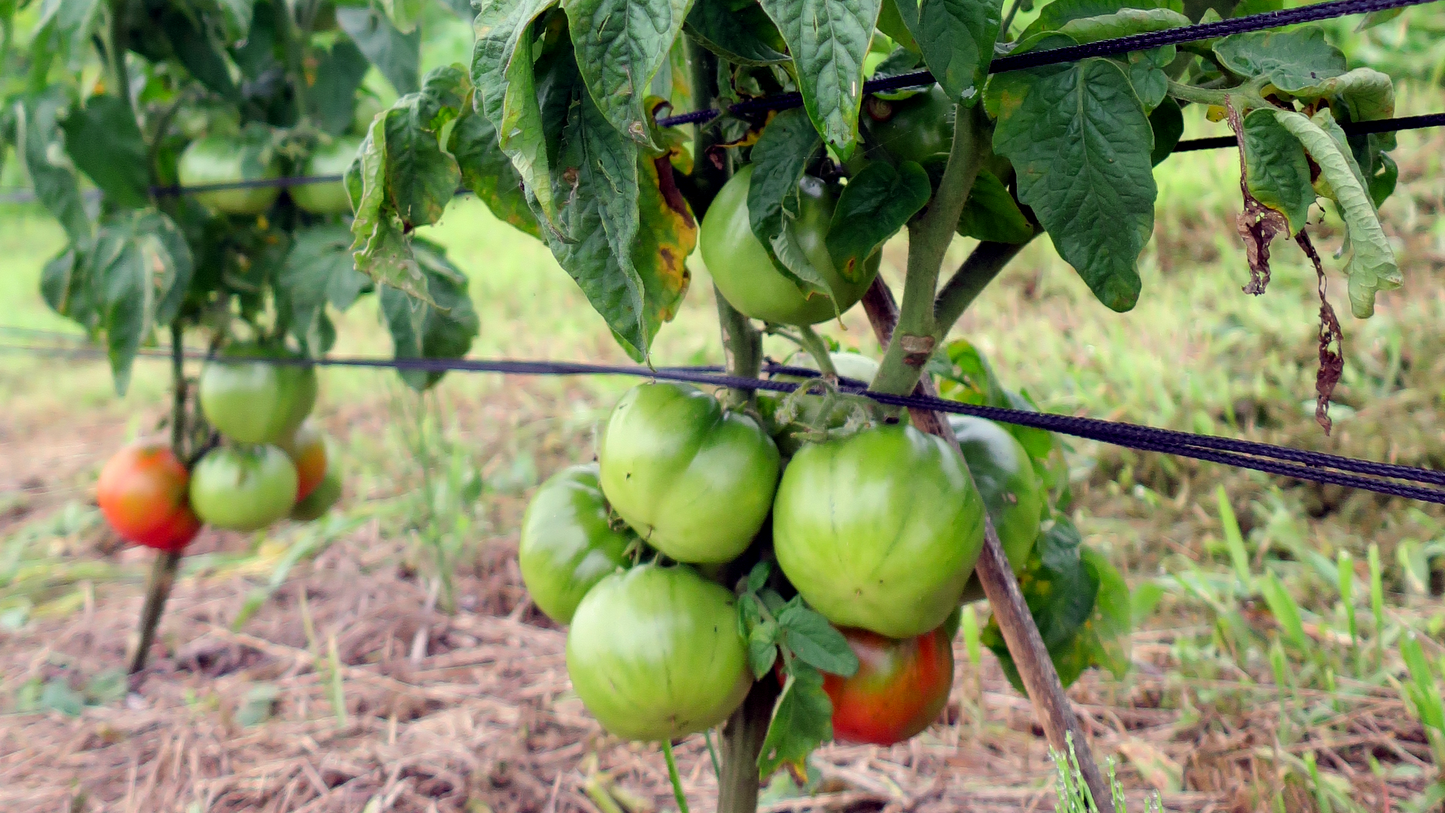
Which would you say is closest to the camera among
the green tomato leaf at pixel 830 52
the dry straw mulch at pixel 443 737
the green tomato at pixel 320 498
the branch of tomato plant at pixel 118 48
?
the green tomato leaf at pixel 830 52

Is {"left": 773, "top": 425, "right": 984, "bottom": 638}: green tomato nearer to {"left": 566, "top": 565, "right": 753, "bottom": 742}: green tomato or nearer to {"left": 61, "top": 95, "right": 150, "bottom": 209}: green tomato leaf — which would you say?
{"left": 566, "top": 565, "right": 753, "bottom": 742}: green tomato

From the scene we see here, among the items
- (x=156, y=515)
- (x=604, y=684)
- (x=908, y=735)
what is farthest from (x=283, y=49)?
(x=908, y=735)

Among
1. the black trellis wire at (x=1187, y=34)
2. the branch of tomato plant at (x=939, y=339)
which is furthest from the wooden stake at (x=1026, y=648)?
the black trellis wire at (x=1187, y=34)

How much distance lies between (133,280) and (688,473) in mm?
1160

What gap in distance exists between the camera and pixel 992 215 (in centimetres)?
74

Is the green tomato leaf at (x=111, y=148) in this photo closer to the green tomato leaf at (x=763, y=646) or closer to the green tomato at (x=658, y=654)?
the green tomato at (x=658, y=654)

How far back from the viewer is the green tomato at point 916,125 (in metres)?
0.73

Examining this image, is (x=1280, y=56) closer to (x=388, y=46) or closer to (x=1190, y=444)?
(x=1190, y=444)

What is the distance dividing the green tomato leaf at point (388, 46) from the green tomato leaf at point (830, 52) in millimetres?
1158

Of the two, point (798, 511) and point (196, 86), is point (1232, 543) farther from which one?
point (196, 86)

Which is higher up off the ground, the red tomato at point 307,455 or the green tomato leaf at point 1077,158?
the green tomato leaf at point 1077,158

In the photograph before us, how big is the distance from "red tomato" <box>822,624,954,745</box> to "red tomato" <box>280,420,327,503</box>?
123 cm

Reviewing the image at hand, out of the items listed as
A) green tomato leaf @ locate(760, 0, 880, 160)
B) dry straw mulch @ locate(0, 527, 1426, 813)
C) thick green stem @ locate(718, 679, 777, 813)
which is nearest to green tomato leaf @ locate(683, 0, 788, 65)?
green tomato leaf @ locate(760, 0, 880, 160)

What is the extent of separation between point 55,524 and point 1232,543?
3050mm
